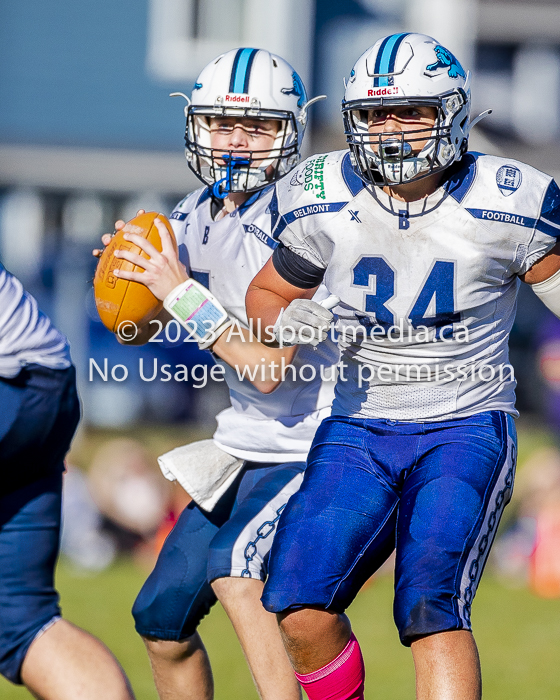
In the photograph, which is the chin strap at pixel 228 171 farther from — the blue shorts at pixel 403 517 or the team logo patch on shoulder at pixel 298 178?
the blue shorts at pixel 403 517

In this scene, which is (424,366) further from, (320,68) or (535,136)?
(535,136)

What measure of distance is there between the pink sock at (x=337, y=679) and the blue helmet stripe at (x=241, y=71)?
187cm

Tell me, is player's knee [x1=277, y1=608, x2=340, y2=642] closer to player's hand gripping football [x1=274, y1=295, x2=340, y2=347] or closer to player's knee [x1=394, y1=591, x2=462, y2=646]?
player's knee [x1=394, y1=591, x2=462, y2=646]

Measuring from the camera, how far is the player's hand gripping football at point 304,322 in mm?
2793

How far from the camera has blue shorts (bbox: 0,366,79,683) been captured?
3.22 meters

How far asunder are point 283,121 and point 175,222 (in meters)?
0.54

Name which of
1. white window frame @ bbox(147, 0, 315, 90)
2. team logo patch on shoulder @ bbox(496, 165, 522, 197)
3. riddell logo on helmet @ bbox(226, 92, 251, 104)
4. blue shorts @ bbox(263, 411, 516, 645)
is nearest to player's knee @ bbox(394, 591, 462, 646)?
blue shorts @ bbox(263, 411, 516, 645)

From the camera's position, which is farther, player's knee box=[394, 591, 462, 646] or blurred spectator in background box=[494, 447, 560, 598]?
blurred spectator in background box=[494, 447, 560, 598]

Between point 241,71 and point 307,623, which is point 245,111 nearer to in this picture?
point 241,71

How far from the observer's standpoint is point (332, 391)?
135 inches

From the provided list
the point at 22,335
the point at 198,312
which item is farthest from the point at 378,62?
the point at 22,335

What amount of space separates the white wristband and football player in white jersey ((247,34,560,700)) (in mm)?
130

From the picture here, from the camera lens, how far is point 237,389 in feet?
11.3

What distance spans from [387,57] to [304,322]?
790 mm
